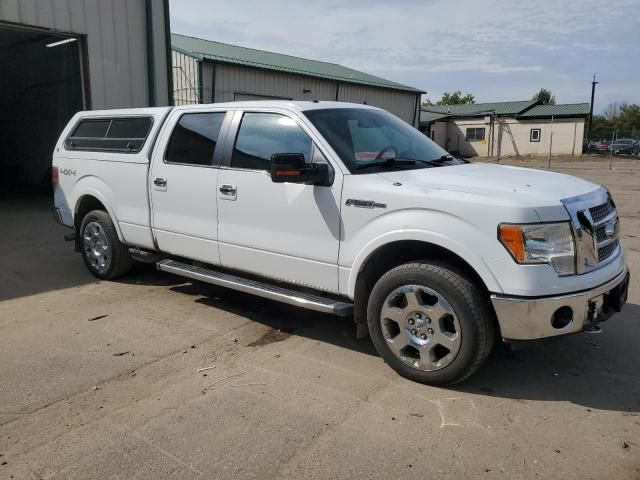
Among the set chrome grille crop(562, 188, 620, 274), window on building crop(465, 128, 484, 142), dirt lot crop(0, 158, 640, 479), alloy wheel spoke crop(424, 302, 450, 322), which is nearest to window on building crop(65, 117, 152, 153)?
dirt lot crop(0, 158, 640, 479)

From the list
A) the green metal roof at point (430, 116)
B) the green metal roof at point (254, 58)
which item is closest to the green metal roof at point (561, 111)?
the green metal roof at point (430, 116)

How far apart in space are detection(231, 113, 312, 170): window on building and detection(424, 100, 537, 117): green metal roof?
45587mm

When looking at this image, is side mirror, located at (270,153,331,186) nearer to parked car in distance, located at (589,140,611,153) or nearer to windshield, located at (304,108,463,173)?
windshield, located at (304,108,463,173)

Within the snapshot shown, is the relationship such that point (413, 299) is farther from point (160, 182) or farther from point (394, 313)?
point (160, 182)

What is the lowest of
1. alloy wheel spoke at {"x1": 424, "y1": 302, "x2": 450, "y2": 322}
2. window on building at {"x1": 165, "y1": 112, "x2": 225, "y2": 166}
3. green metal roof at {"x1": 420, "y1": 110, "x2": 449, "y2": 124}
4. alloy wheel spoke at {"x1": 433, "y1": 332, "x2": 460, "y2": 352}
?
alloy wheel spoke at {"x1": 433, "y1": 332, "x2": 460, "y2": 352}

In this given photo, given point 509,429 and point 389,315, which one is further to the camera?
point 389,315

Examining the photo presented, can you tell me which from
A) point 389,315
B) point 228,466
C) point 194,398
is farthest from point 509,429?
point 194,398

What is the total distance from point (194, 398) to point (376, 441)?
4.11 feet

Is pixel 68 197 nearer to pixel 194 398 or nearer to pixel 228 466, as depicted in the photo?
pixel 194 398

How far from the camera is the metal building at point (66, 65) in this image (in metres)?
10.7

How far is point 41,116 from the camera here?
1719 centimetres

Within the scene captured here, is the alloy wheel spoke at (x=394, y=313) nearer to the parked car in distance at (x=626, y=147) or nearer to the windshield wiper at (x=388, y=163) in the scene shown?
the windshield wiper at (x=388, y=163)

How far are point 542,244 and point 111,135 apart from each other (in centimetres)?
477

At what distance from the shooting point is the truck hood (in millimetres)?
3475
